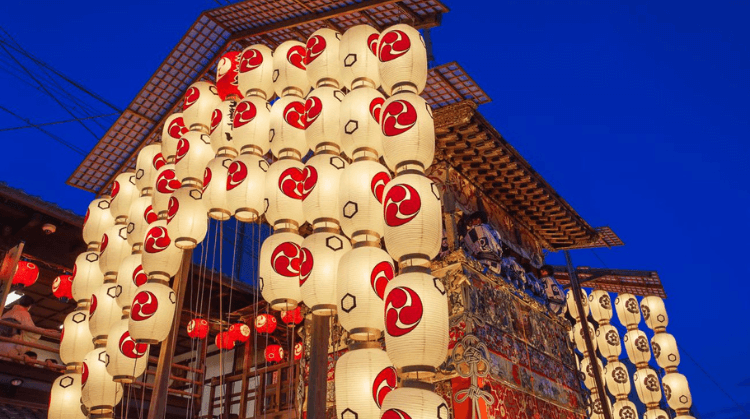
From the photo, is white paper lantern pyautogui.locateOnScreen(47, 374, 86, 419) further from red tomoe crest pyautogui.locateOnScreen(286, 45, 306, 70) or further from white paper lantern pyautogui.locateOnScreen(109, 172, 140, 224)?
red tomoe crest pyautogui.locateOnScreen(286, 45, 306, 70)

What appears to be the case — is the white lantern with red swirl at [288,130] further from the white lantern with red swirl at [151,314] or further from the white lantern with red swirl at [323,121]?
the white lantern with red swirl at [151,314]

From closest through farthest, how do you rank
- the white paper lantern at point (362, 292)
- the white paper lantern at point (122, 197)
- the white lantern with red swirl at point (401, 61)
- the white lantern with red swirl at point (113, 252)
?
the white paper lantern at point (362, 292) < the white lantern with red swirl at point (401, 61) < the white lantern with red swirl at point (113, 252) < the white paper lantern at point (122, 197)

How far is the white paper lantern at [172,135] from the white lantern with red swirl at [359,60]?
2.27 meters

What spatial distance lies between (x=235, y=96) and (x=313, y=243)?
7.99ft

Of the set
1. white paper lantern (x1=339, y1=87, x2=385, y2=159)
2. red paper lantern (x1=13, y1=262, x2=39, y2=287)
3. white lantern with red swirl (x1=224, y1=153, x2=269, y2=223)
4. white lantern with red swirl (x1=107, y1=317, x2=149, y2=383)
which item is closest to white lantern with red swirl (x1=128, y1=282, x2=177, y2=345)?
white lantern with red swirl (x1=107, y1=317, x2=149, y2=383)

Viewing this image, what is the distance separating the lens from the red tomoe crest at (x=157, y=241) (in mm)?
5492

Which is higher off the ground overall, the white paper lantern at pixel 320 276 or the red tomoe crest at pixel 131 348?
the white paper lantern at pixel 320 276

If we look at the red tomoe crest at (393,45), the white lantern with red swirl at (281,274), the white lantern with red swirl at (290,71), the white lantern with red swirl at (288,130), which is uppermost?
the white lantern with red swirl at (290,71)

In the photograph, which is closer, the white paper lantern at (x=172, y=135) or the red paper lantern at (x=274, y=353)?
the white paper lantern at (x=172, y=135)

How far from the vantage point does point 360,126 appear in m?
4.74

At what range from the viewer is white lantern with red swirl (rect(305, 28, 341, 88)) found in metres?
5.37

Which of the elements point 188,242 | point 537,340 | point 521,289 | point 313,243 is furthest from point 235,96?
point 537,340

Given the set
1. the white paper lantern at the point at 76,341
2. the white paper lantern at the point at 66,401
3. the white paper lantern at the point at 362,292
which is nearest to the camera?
the white paper lantern at the point at 362,292

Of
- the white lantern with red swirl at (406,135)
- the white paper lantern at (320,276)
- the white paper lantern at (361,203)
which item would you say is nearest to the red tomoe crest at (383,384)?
the white paper lantern at (320,276)
